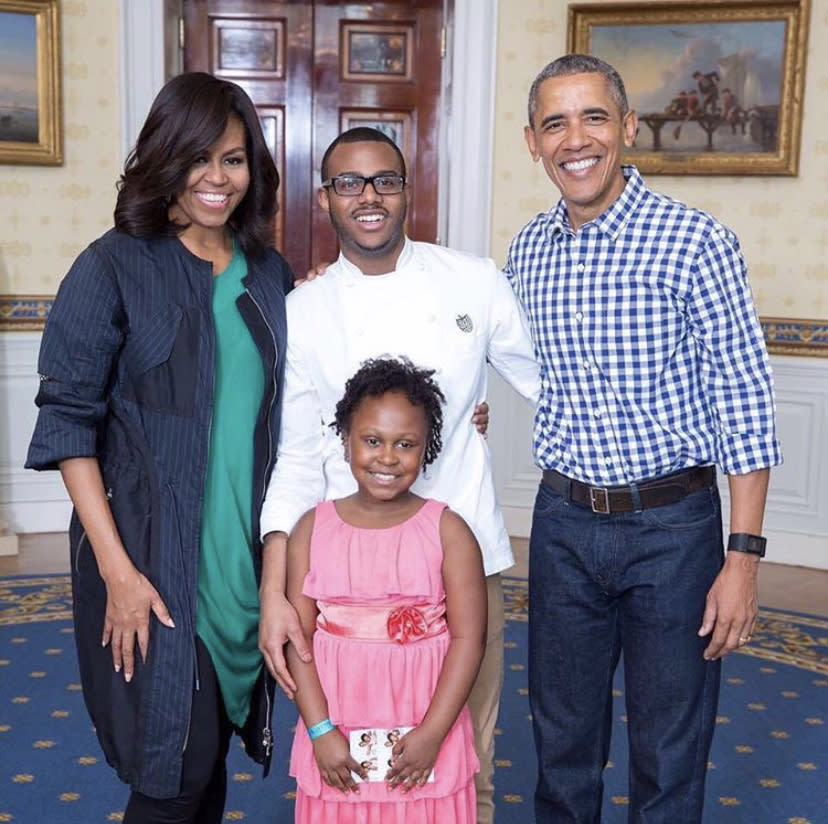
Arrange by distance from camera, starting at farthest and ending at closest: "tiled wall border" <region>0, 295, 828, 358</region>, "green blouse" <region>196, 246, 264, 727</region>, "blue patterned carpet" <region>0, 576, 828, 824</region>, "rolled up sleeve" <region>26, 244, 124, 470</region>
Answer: "tiled wall border" <region>0, 295, 828, 358</region> → "blue patterned carpet" <region>0, 576, 828, 824</region> → "green blouse" <region>196, 246, 264, 727</region> → "rolled up sleeve" <region>26, 244, 124, 470</region>

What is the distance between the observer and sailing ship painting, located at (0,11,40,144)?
5.64 m

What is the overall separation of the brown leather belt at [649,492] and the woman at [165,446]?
63cm

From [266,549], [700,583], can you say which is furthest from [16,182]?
[700,583]

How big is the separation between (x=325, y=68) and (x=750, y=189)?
2203 mm

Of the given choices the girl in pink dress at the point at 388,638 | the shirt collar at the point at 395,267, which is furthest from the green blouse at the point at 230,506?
the shirt collar at the point at 395,267

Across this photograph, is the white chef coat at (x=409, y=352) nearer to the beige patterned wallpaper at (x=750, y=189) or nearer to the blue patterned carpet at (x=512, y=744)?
the blue patterned carpet at (x=512, y=744)

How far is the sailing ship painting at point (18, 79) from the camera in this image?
18.5 feet

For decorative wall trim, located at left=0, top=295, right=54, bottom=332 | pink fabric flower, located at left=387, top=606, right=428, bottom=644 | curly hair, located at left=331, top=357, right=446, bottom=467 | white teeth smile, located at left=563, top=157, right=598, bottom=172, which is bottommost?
pink fabric flower, located at left=387, top=606, right=428, bottom=644

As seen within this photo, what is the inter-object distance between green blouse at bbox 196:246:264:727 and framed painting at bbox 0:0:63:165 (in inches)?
154

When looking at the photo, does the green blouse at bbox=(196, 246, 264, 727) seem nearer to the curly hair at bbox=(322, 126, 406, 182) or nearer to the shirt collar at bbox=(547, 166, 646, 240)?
the curly hair at bbox=(322, 126, 406, 182)

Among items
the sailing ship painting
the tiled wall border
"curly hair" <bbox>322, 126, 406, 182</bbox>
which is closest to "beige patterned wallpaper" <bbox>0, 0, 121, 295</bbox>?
the sailing ship painting

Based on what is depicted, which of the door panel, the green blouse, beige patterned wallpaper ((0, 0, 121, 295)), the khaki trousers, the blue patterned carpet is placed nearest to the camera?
the green blouse

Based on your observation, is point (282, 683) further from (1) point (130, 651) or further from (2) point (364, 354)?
(2) point (364, 354)

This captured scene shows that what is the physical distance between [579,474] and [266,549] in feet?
2.01
